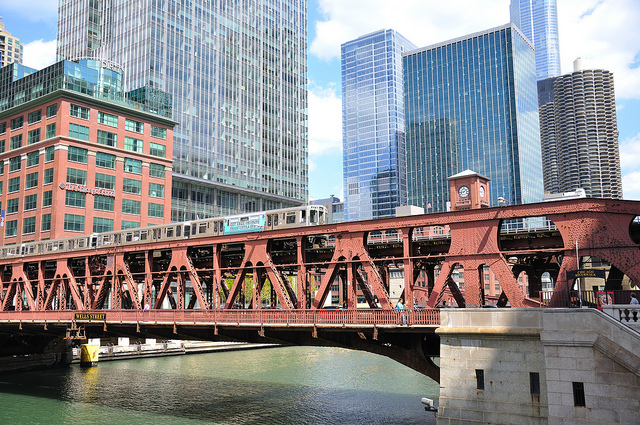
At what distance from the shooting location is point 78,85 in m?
89.8

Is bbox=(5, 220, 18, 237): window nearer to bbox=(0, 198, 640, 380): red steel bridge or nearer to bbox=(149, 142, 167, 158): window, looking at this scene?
bbox=(149, 142, 167, 158): window

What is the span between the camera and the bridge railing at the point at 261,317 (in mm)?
29125

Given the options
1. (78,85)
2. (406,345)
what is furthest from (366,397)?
(78,85)

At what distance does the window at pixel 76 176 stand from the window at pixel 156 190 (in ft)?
40.4

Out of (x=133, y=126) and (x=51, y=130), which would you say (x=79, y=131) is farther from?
(x=133, y=126)

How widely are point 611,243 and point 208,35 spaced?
119 metres

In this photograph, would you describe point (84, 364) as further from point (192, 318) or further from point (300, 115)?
point (300, 115)

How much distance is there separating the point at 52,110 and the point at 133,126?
42.4 feet

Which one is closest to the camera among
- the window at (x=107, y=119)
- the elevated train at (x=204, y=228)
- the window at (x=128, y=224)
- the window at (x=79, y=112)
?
the elevated train at (x=204, y=228)

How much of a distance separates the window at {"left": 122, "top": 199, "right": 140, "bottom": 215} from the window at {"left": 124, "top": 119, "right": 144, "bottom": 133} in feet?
40.4

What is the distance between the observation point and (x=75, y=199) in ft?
287

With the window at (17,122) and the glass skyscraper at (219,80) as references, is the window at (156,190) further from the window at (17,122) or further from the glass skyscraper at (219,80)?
the window at (17,122)

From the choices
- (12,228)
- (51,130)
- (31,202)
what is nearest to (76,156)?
(51,130)

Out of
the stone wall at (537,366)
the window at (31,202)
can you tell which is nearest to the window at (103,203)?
the window at (31,202)
